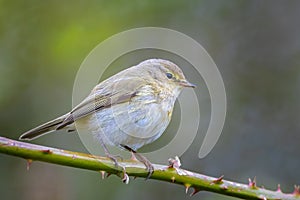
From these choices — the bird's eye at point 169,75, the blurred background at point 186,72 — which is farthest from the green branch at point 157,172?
the blurred background at point 186,72

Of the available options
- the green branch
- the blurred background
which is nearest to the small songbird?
the green branch

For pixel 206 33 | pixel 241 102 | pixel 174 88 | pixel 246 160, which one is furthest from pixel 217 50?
pixel 174 88

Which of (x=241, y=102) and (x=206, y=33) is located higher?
(x=206, y=33)

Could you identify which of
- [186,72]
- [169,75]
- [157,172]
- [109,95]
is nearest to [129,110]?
[109,95]

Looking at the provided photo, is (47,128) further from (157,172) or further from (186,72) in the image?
(186,72)

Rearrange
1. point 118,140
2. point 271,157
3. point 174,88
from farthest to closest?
point 271,157 → point 174,88 → point 118,140

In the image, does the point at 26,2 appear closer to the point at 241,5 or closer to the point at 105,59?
the point at 105,59
